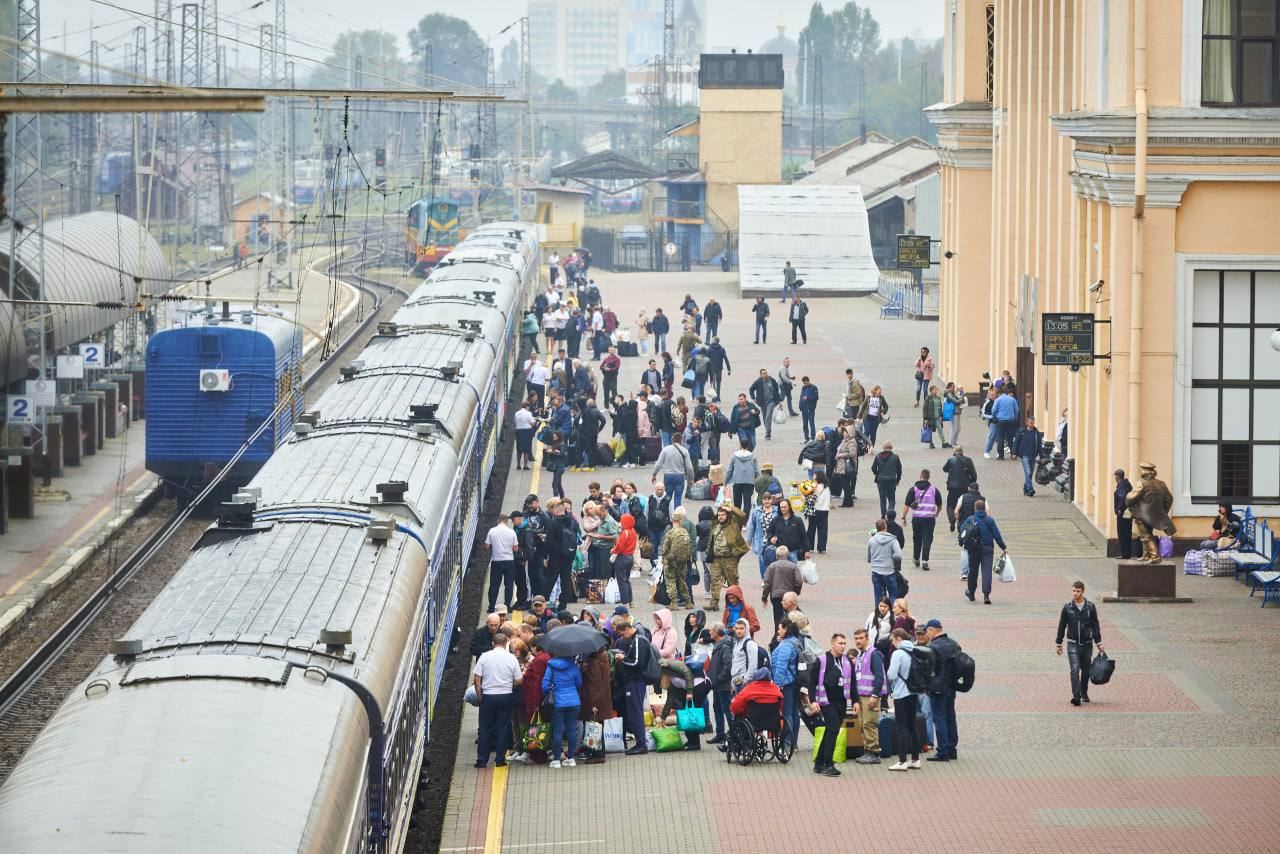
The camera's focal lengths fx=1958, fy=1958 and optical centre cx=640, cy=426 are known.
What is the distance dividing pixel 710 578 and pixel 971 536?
122 inches

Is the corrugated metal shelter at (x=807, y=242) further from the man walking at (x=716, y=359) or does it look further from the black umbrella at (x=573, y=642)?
the black umbrella at (x=573, y=642)

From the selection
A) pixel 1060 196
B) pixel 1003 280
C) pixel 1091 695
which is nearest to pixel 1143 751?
pixel 1091 695

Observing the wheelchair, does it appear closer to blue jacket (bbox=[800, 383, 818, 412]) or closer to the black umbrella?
the black umbrella

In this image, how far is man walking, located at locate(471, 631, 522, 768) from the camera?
54.5 feet

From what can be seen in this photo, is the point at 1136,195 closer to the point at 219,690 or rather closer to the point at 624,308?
the point at 219,690

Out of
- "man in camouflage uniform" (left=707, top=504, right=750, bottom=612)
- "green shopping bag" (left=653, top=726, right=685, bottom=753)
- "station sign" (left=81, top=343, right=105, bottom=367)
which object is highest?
"station sign" (left=81, top=343, right=105, bottom=367)

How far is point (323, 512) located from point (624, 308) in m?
47.2

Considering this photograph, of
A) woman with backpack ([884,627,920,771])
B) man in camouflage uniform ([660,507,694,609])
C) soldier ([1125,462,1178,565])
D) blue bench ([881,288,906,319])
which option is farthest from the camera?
blue bench ([881,288,906,319])

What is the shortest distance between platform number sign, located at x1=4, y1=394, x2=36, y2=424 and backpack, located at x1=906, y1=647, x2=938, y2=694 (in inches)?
745

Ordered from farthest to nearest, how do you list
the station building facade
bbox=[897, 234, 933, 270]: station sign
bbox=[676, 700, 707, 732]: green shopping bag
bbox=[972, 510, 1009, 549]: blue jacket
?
bbox=[897, 234, 933, 270]: station sign
the station building facade
bbox=[972, 510, 1009, 549]: blue jacket
bbox=[676, 700, 707, 732]: green shopping bag

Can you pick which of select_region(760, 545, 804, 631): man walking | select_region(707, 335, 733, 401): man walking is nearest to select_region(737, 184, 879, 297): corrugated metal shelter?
select_region(707, 335, 733, 401): man walking

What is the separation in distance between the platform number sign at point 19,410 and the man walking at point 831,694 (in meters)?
18.2

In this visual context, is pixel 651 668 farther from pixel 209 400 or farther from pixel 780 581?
pixel 209 400

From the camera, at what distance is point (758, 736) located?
16.9 meters
